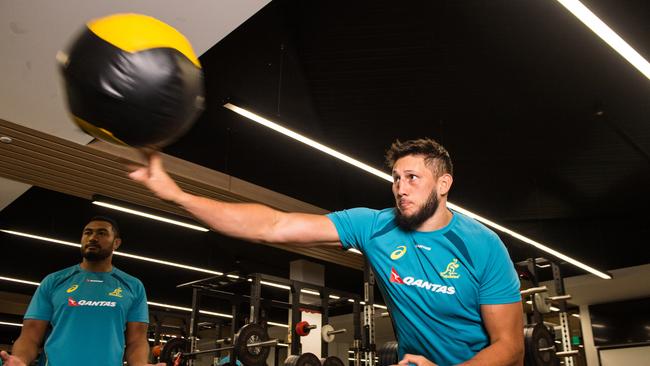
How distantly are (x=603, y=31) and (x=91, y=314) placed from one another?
10.7 feet

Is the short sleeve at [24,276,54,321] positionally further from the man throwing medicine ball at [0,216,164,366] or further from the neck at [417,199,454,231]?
the neck at [417,199,454,231]

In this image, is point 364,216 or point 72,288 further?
point 72,288

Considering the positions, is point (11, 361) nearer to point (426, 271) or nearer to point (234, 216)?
point (234, 216)

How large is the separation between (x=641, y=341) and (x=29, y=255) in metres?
11.7

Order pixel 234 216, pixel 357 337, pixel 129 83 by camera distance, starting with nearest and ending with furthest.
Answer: pixel 129 83 < pixel 234 216 < pixel 357 337

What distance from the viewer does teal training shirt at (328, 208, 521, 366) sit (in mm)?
1626

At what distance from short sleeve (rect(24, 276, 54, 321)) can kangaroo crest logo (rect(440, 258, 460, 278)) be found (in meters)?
1.78

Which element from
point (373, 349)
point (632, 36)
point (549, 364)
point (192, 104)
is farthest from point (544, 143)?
point (192, 104)

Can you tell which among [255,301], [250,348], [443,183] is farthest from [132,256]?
[443,183]

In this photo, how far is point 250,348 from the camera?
6.27 meters

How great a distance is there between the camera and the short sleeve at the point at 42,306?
7.79ft

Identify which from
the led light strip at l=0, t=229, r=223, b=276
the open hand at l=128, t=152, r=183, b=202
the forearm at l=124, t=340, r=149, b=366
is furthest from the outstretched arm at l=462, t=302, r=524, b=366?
the led light strip at l=0, t=229, r=223, b=276

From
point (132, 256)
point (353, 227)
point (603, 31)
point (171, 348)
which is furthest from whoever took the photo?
point (132, 256)

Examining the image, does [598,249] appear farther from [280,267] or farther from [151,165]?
[151,165]
